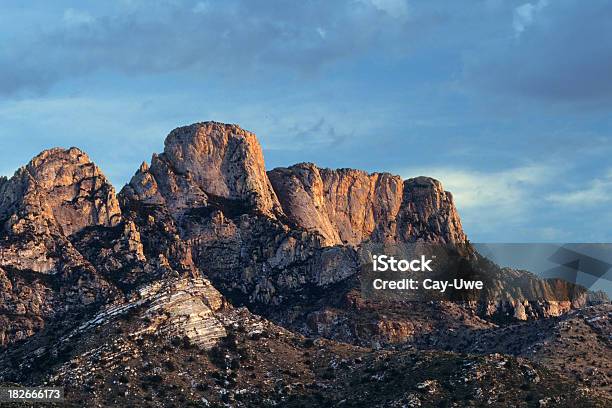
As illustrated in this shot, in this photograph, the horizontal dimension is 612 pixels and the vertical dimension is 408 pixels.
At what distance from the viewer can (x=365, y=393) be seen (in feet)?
626

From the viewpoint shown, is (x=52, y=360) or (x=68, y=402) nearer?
(x=68, y=402)

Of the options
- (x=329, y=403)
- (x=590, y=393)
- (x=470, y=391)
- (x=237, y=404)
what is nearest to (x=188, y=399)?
(x=237, y=404)

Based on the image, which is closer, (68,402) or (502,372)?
(68,402)

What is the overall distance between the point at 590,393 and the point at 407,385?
81.4ft

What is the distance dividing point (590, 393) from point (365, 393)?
3057cm

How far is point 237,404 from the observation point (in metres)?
188

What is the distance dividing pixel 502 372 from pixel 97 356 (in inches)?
2221

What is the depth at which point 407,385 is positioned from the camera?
7466 inches

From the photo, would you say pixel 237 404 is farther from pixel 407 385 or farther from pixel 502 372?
pixel 502 372

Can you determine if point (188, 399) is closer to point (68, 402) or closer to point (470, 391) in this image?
point (68, 402)

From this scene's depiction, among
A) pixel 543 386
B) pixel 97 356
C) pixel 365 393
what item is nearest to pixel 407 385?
pixel 365 393

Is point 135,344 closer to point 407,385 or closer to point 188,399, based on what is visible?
point 188,399

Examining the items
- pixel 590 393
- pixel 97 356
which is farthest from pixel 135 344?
pixel 590 393

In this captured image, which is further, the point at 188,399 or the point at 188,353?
the point at 188,353
